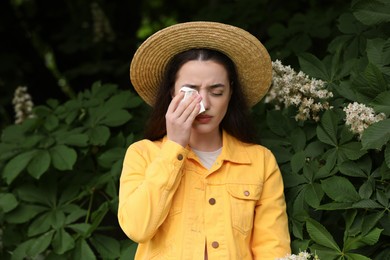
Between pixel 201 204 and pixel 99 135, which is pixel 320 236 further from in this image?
pixel 99 135

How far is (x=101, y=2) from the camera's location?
18.4 feet

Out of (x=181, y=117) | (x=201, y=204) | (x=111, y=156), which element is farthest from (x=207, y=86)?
(x=111, y=156)

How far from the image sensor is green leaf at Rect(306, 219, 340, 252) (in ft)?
7.30

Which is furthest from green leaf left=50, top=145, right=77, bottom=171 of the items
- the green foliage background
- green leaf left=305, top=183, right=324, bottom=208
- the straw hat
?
green leaf left=305, top=183, right=324, bottom=208

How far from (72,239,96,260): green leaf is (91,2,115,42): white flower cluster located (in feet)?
8.40

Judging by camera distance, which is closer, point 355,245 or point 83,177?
point 355,245

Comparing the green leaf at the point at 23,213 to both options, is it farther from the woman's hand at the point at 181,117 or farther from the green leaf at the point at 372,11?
the green leaf at the point at 372,11

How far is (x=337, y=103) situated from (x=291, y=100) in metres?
0.19

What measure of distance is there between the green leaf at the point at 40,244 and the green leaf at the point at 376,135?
1.42 m

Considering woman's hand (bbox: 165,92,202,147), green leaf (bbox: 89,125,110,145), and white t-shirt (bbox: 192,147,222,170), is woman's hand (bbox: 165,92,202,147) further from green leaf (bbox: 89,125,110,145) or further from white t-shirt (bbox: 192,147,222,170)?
green leaf (bbox: 89,125,110,145)

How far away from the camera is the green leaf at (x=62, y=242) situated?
2814 millimetres

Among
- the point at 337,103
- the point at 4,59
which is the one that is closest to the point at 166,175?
the point at 337,103


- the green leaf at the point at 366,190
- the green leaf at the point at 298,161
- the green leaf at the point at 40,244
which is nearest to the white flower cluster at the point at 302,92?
the green leaf at the point at 298,161

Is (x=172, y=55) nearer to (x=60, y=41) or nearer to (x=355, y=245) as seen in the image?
(x=355, y=245)
